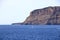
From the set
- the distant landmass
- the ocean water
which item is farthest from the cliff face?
the ocean water

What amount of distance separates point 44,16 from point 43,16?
920 mm

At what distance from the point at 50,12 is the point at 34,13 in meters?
11.9

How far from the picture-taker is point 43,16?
187 metres

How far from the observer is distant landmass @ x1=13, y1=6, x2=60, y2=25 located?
175625mm

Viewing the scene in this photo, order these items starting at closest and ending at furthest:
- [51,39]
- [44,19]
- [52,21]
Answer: [51,39], [52,21], [44,19]

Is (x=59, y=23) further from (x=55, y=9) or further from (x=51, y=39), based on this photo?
(x=51, y=39)

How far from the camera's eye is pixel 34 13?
188375mm

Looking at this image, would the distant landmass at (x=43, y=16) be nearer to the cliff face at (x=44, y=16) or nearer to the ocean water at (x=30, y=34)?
the cliff face at (x=44, y=16)

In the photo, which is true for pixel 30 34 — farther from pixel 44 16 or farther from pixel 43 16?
pixel 43 16

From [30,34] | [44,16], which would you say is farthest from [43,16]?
[30,34]

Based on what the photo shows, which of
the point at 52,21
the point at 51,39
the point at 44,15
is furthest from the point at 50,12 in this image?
Answer: the point at 51,39

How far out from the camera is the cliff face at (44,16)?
176 metres

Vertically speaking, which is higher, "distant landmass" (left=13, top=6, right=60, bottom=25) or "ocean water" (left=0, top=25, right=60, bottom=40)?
"ocean water" (left=0, top=25, right=60, bottom=40)

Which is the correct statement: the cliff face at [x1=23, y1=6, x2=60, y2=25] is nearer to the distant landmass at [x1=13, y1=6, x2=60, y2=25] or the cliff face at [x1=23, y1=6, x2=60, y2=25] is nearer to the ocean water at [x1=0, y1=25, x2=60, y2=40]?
the distant landmass at [x1=13, y1=6, x2=60, y2=25]
